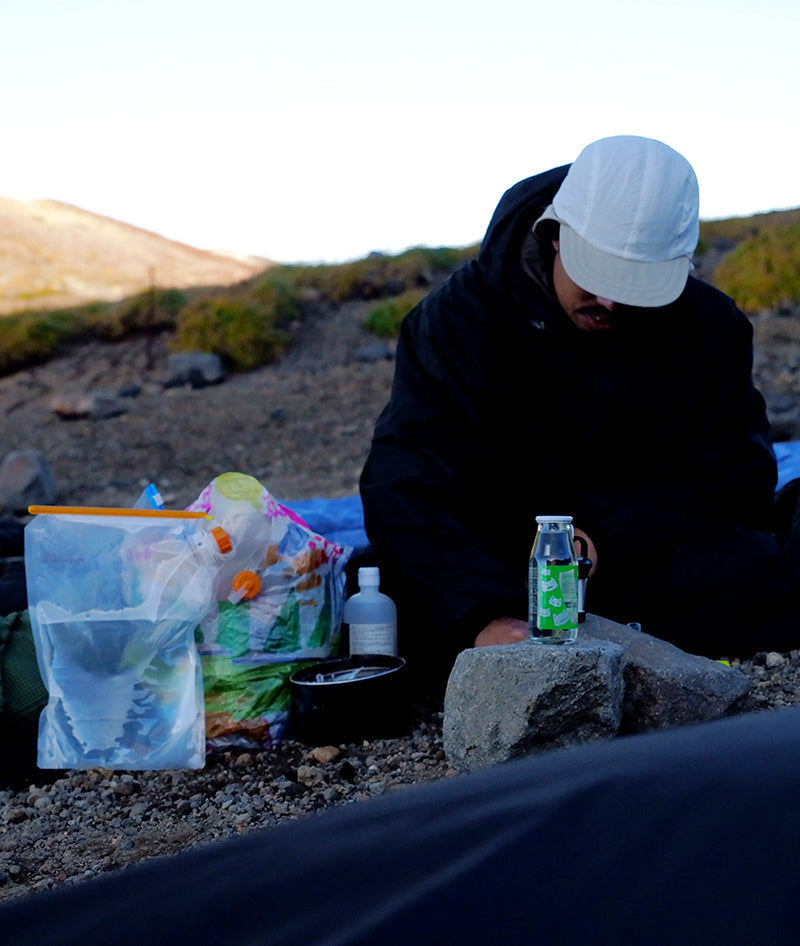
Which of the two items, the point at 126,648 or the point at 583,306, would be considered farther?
the point at 583,306

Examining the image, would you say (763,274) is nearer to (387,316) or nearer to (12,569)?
(387,316)

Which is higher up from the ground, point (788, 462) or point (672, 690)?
point (788, 462)

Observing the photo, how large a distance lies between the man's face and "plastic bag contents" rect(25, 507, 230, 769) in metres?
1.09

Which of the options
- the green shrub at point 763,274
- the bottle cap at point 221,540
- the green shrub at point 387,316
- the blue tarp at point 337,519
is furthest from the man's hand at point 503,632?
the green shrub at point 387,316

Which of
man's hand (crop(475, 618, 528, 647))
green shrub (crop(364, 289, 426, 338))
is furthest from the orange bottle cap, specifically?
green shrub (crop(364, 289, 426, 338))

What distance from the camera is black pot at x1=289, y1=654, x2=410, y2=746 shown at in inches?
109

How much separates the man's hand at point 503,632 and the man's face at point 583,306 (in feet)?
2.66

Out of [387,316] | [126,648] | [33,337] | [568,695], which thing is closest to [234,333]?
[387,316]

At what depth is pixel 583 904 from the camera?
3.05 feet

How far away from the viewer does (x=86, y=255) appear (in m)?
53.8

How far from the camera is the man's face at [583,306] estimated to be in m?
3.08

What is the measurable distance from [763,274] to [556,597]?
11.3 metres

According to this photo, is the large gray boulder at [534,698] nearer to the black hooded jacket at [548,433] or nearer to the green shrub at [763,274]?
the black hooded jacket at [548,433]

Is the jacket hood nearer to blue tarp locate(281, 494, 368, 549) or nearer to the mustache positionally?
the mustache
